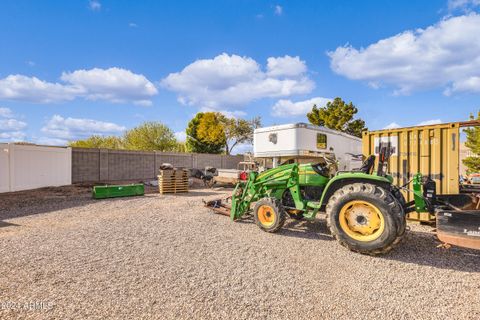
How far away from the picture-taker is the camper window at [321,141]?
13.7 m

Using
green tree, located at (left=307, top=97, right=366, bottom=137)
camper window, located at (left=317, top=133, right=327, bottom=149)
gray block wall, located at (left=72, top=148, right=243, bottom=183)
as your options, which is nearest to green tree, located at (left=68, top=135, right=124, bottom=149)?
gray block wall, located at (left=72, top=148, right=243, bottom=183)

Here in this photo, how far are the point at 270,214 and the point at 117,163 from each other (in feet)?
46.1

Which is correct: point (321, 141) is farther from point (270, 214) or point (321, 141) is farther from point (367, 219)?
point (367, 219)

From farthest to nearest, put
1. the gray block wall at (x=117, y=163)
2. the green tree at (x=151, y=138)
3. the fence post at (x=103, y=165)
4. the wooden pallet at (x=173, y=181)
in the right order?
the green tree at (x=151, y=138) → the fence post at (x=103, y=165) → the gray block wall at (x=117, y=163) → the wooden pallet at (x=173, y=181)

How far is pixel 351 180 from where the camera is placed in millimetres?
5172

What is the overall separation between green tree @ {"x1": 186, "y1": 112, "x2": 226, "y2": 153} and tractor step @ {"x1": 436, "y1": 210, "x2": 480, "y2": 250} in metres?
33.3

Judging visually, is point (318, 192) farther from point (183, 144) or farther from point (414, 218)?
point (183, 144)

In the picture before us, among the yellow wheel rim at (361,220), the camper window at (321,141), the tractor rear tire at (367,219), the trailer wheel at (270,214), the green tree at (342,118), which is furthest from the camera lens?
the green tree at (342,118)

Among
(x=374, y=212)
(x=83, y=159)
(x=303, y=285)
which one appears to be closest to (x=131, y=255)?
(x=303, y=285)

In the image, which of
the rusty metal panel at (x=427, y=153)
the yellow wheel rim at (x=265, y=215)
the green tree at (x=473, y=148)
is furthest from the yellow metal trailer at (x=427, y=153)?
the green tree at (x=473, y=148)

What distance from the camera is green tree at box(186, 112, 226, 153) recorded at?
121ft

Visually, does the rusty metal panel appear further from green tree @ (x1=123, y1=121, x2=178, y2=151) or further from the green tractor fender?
green tree @ (x1=123, y1=121, x2=178, y2=151)

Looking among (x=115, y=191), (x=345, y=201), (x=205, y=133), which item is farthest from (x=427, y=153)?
(x=205, y=133)

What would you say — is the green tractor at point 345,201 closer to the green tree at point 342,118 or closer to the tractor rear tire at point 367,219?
the tractor rear tire at point 367,219
